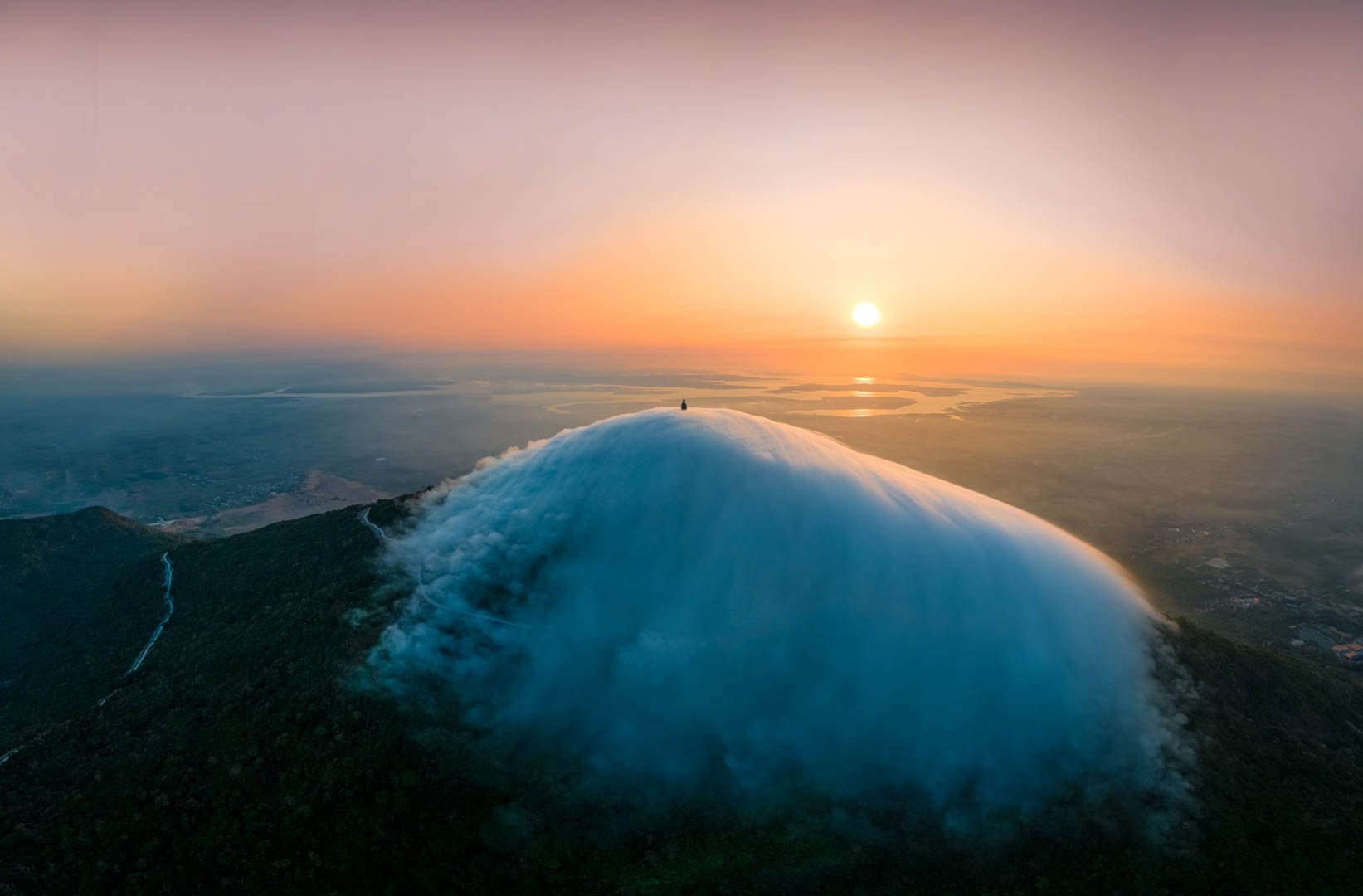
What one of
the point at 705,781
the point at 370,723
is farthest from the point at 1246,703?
the point at 370,723

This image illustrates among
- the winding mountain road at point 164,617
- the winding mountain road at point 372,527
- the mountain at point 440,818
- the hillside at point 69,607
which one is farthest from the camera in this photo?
the winding mountain road at point 372,527

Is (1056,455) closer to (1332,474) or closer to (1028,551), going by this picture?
(1332,474)

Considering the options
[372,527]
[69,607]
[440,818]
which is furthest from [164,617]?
[440,818]

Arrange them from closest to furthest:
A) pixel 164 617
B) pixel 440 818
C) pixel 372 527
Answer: pixel 440 818 → pixel 164 617 → pixel 372 527

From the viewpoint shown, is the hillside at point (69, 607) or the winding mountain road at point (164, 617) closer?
the hillside at point (69, 607)

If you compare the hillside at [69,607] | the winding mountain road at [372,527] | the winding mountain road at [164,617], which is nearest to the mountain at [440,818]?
the hillside at [69,607]

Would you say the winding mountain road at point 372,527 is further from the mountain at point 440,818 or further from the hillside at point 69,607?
the hillside at point 69,607

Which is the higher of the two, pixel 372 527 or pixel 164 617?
pixel 372 527

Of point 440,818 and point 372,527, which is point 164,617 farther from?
point 440,818
